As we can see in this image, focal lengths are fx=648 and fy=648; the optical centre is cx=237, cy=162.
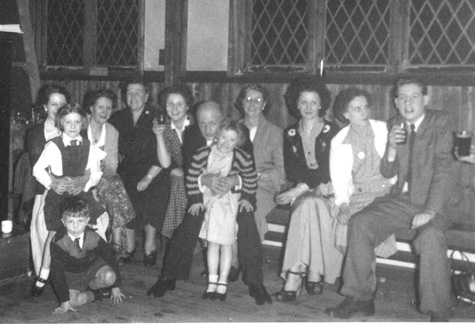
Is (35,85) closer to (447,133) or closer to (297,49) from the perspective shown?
(297,49)

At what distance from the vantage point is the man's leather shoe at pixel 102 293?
428 centimetres

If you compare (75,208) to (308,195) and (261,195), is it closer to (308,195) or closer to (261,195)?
(261,195)

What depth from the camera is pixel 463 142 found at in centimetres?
384

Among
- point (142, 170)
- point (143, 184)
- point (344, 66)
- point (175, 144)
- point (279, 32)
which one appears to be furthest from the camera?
point (279, 32)

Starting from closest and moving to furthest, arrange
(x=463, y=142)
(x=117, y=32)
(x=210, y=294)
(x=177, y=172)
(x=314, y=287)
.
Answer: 1. (x=463, y=142)
2. (x=210, y=294)
3. (x=314, y=287)
4. (x=177, y=172)
5. (x=117, y=32)

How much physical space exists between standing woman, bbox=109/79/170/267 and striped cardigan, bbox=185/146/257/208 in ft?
2.23

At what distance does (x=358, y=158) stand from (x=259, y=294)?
1156mm

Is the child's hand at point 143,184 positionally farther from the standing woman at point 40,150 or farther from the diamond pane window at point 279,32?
the diamond pane window at point 279,32

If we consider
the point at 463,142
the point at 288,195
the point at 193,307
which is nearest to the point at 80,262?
the point at 193,307

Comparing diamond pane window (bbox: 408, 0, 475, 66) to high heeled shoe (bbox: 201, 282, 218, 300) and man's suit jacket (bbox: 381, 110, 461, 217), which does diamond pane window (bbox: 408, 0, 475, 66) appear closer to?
man's suit jacket (bbox: 381, 110, 461, 217)

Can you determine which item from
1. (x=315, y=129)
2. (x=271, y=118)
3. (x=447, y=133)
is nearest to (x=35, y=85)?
(x=271, y=118)

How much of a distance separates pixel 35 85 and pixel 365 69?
3235 millimetres

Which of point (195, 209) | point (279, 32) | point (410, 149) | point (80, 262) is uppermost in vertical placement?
point (279, 32)

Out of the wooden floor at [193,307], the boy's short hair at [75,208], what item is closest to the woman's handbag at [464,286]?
the wooden floor at [193,307]
